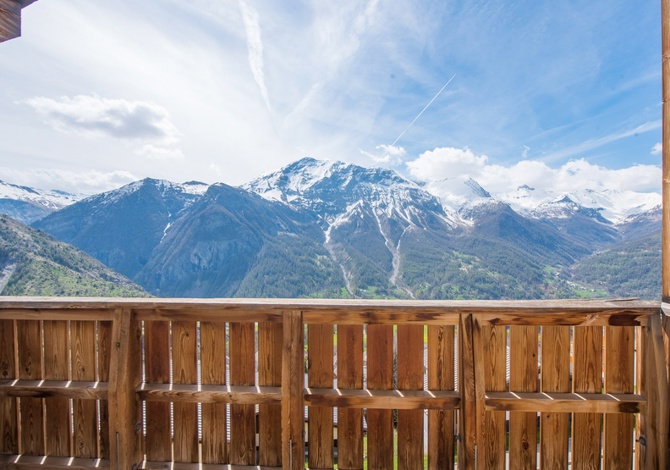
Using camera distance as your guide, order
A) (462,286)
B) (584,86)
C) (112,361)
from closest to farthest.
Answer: (112,361) → (462,286) → (584,86)

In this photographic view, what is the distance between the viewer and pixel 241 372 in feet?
8.97

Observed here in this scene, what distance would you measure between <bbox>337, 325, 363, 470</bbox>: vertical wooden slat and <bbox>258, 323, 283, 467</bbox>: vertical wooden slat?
49 centimetres

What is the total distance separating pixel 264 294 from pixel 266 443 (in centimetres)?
13478

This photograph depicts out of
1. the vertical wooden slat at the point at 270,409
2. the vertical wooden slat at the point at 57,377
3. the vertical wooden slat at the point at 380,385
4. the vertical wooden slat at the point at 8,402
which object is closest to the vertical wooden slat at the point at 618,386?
the vertical wooden slat at the point at 380,385

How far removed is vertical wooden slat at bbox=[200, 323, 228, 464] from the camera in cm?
271

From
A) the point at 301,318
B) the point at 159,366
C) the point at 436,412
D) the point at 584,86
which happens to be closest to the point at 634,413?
the point at 436,412

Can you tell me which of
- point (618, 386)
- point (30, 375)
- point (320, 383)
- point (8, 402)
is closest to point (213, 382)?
point (320, 383)

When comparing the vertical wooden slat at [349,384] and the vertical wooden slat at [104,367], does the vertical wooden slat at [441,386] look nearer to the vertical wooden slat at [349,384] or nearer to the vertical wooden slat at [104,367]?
the vertical wooden slat at [349,384]

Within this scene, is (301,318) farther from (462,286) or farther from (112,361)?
(462,286)

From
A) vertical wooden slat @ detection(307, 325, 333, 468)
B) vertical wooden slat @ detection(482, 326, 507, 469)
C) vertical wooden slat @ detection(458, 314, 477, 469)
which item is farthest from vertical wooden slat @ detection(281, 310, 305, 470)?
vertical wooden slat @ detection(482, 326, 507, 469)

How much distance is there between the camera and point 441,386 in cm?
263

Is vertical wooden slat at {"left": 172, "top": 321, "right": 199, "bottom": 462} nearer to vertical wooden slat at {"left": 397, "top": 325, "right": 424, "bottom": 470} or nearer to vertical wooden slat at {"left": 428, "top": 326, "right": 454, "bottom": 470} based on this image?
vertical wooden slat at {"left": 397, "top": 325, "right": 424, "bottom": 470}

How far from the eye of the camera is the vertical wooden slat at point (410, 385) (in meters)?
2.64

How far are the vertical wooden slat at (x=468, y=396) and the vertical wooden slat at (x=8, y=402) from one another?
3654 mm
